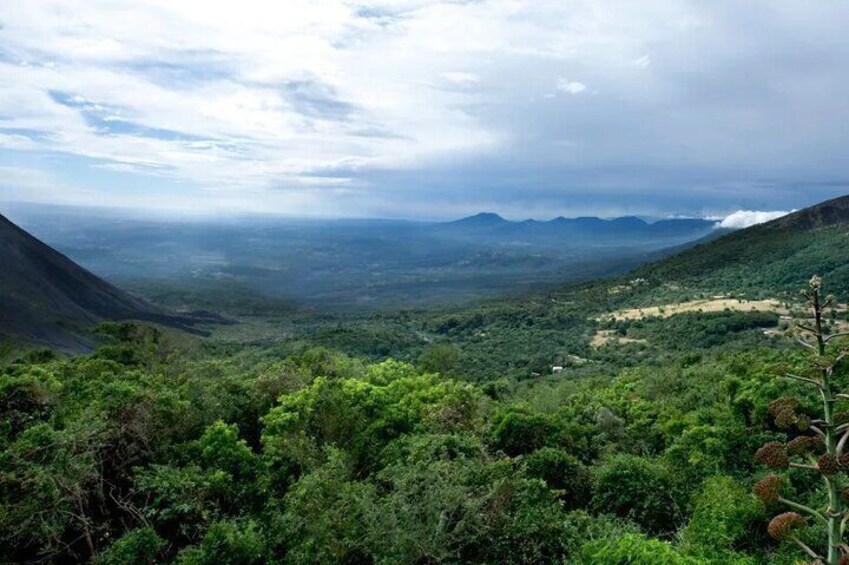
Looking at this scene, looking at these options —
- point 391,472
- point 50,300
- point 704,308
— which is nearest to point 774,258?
point 704,308

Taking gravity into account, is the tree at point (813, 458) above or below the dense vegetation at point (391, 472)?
Answer: above

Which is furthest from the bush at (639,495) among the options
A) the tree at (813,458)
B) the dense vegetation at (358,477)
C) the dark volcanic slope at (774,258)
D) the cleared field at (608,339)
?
the dark volcanic slope at (774,258)

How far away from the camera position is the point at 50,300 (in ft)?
317

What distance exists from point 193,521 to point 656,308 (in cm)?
9893

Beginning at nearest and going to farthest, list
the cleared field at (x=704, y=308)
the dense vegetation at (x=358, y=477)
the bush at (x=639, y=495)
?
the dense vegetation at (x=358, y=477)
the bush at (x=639, y=495)
the cleared field at (x=704, y=308)

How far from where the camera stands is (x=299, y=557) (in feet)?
41.4

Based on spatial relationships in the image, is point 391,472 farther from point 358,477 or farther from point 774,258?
point 774,258

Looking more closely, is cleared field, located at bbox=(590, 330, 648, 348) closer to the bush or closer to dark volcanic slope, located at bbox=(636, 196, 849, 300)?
dark volcanic slope, located at bbox=(636, 196, 849, 300)

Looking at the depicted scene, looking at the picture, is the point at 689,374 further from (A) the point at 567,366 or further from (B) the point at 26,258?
(B) the point at 26,258

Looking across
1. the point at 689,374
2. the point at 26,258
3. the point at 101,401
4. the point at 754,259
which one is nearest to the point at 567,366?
the point at 689,374

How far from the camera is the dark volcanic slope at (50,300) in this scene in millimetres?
77188

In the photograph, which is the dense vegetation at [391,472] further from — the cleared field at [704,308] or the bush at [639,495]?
the cleared field at [704,308]

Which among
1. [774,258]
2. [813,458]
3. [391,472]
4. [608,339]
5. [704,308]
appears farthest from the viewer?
[774,258]

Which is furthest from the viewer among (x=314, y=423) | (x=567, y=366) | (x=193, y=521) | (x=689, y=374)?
(x=567, y=366)
